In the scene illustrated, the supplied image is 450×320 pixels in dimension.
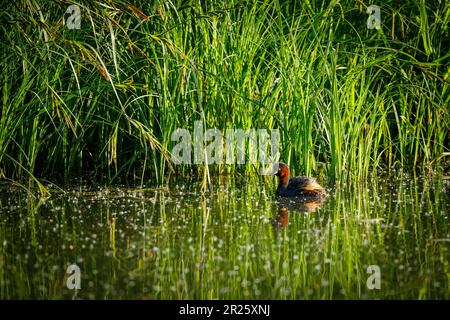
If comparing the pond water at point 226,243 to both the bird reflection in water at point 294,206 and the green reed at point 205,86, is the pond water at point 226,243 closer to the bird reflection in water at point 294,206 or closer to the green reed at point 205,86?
the bird reflection in water at point 294,206

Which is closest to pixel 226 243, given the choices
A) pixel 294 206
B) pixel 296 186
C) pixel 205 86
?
pixel 294 206

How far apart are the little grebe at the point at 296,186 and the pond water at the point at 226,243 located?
0.30ft

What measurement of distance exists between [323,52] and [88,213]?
2.52 meters

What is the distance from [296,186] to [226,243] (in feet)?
5.76

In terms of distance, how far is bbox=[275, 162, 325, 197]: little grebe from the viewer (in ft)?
22.5

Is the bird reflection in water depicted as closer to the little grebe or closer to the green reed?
the little grebe

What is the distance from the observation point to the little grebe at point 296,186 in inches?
270

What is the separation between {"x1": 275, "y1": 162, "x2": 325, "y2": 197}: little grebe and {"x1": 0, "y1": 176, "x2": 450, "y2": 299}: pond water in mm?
93

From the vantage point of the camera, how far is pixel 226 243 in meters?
5.28

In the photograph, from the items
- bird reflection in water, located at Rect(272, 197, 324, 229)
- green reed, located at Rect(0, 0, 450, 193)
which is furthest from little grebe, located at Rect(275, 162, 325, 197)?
green reed, located at Rect(0, 0, 450, 193)

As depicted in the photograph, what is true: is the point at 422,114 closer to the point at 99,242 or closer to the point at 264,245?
the point at 264,245

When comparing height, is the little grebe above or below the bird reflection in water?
above
